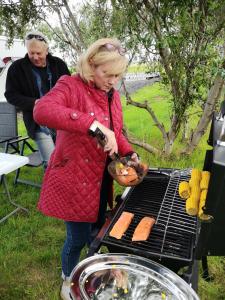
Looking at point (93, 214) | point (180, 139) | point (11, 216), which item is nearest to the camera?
point (93, 214)

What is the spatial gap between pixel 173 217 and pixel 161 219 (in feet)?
0.22

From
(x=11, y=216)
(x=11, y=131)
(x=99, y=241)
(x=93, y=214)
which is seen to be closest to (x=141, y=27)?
(x=11, y=131)

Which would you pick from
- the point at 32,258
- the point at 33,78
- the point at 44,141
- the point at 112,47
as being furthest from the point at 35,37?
the point at 32,258

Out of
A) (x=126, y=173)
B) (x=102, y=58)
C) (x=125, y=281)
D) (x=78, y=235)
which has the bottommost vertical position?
(x=78, y=235)

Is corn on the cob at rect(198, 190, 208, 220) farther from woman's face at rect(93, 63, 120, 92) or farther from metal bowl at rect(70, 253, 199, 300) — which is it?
woman's face at rect(93, 63, 120, 92)

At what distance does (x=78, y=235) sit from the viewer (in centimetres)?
233

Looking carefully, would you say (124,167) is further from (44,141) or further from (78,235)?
(44,141)

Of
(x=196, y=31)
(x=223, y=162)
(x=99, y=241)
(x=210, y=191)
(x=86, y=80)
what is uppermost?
(x=196, y=31)

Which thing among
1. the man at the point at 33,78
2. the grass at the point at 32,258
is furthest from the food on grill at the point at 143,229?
the man at the point at 33,78

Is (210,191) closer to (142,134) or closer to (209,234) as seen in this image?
(209,234)

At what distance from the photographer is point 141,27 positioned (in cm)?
501

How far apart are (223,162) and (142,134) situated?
623cm

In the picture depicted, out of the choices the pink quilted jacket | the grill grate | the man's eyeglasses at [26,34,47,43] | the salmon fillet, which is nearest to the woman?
the pink quilted jacket

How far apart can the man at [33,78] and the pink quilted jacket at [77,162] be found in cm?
166
